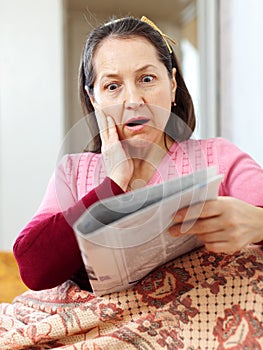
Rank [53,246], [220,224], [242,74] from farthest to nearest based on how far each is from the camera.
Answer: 1. [242,74]
2. [53,246]
3. [220,224]

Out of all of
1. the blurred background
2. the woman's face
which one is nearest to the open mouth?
the woman's face

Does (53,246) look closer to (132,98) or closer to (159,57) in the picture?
(132,98)

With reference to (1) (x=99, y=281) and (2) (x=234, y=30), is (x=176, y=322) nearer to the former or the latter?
(1) (x=99, y=281)

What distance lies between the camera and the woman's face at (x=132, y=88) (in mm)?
1030

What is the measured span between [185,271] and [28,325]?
0.25m

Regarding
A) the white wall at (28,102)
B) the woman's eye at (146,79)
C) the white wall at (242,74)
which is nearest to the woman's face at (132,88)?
the woman's eye at (146,79)

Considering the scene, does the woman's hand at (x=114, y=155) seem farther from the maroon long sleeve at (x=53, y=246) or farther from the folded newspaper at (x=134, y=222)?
the folded newspaper at (x=134, y=222)

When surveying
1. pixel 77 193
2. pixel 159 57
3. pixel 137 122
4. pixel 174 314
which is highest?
pixel 159 57

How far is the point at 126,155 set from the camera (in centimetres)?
104

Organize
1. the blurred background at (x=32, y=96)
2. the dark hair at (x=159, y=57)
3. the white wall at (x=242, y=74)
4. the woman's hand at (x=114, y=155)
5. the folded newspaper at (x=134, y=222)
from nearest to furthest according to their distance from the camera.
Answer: the folded newspaper at (x=134, y=222) < the woman's hand at (x=114, y=155) < the dark hair at (x=159, y=57) < the white wall at (x=242, y=74) < the blurred background at (x=32, y=96)

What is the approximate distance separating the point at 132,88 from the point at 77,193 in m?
0.23

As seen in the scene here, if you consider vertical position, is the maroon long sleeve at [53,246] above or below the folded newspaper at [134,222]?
below

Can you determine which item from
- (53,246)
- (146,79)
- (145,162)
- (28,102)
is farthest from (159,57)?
(28,102)

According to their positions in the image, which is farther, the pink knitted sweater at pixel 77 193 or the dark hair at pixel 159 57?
the dark hair at pixel 159 57
